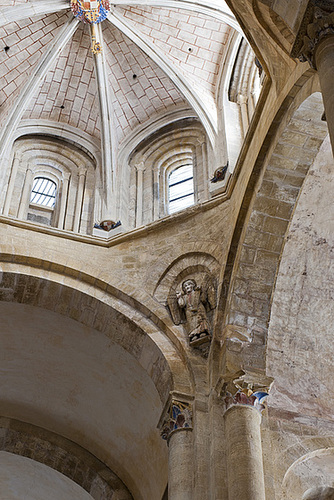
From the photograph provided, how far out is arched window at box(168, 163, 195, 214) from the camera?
12.6 meters

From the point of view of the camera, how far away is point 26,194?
502 inches

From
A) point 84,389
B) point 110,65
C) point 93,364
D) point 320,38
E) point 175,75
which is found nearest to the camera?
point 320,38

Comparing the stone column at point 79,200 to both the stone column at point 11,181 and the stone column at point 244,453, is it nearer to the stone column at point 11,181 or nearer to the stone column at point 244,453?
the stone column at point 11,181

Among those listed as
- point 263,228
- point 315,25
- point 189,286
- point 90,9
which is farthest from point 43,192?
point 315,25

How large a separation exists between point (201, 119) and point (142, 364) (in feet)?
14.9

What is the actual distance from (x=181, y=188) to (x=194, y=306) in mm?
3350

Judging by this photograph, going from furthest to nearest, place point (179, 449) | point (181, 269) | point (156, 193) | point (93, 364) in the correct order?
point (156, 193) < point (93, 364) < point (181, 269) < point (179, 449)

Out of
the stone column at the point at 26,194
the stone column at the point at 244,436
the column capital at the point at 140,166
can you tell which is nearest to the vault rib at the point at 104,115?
the column capital at the point at 140,166

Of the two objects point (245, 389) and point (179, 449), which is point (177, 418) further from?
point (245, 389)

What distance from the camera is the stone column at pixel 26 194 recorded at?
40.7ft

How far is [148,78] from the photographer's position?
45.4ft

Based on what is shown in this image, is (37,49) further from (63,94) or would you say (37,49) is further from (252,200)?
(252,200)

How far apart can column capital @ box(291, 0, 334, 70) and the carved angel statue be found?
14.7ft

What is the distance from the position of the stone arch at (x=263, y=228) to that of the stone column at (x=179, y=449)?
110cm
